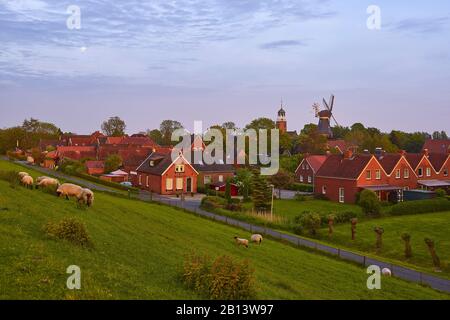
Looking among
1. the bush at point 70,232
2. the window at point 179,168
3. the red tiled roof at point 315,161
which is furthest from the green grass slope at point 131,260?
the red tiled roof at point 315,161

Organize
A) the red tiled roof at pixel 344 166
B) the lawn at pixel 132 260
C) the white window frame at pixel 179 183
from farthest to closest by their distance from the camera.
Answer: the white window frame at pixel 179 183 < the red tiled roof at pixel 344 166 < the lawn at pixel 132 260

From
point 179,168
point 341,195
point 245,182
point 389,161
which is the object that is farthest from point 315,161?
point 179,168

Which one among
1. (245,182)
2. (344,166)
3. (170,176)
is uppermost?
(344,166)

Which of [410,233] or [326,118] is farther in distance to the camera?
[326,118]

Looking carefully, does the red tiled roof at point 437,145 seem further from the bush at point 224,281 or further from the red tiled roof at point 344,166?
the bush at point 224,281

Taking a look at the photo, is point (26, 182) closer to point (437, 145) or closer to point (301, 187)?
point (301, 187)

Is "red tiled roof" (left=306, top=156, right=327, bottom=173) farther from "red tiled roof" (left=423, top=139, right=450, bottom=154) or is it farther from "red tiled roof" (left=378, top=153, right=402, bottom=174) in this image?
"red tiled roof" (left=423, top=139, right=450, bottom=154)

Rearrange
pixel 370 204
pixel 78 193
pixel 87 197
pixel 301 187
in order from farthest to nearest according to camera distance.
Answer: pixel 301 187
pixel 370 204
pixel 78 193
pixel 87 197
